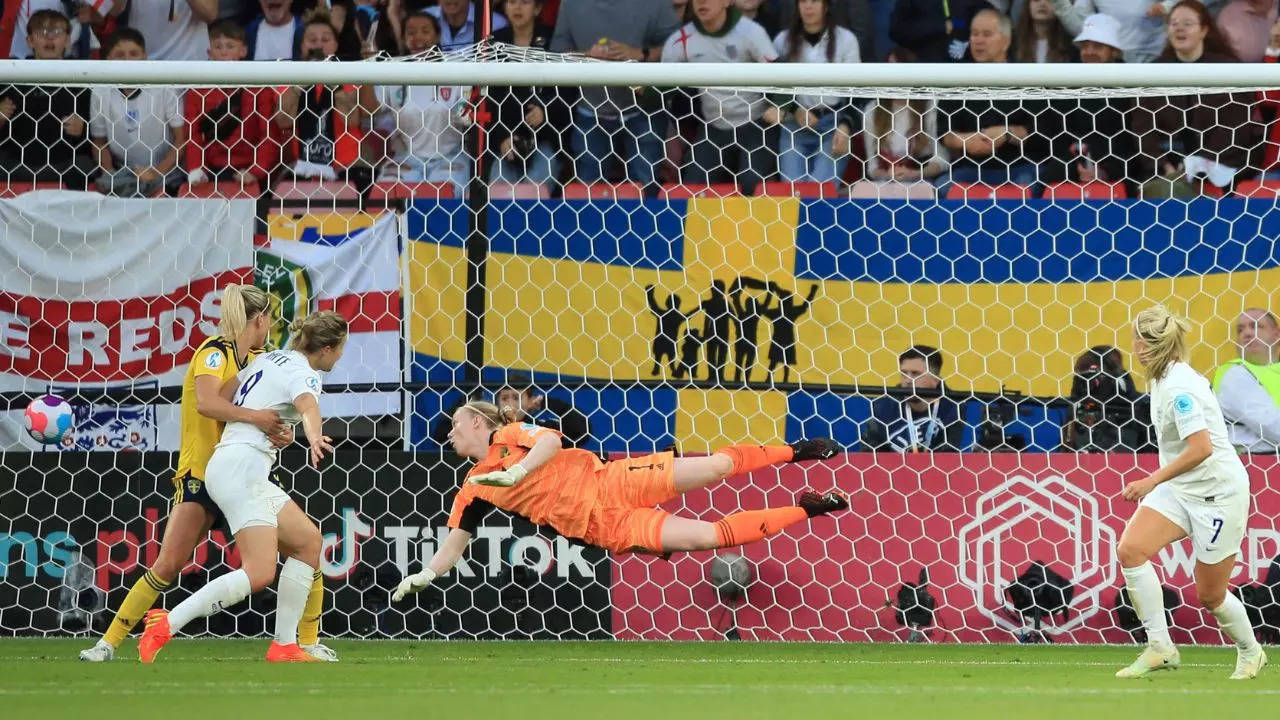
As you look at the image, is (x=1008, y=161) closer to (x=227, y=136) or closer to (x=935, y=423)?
(x=935, y=423)

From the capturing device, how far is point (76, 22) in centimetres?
1084

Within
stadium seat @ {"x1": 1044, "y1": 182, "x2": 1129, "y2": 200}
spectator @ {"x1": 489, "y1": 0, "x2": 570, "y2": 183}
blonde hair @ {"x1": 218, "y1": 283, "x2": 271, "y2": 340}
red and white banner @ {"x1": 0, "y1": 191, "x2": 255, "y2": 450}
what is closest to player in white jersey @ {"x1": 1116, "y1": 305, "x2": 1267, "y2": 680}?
stadium seat @ {"x1": 1044, "y1": 182, "x2": 1129, "y2": 200}

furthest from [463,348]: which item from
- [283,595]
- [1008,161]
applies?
[1008,161]

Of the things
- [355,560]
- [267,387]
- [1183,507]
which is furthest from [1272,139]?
[267,387]

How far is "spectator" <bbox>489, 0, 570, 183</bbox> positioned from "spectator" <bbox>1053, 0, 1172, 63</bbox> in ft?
11.0

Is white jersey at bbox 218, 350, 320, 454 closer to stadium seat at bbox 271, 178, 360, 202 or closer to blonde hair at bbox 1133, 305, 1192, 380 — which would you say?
stadium seat at bbox 271, 178, 360, 202

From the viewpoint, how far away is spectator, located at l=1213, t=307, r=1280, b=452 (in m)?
7.97

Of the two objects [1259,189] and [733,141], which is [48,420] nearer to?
[733,141]

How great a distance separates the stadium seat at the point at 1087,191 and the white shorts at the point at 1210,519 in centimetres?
281

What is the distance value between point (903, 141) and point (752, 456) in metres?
2.96

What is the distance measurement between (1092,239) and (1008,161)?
89cm

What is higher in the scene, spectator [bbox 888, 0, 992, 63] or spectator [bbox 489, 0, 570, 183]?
spectator [bbox 888, 0, 992, 63]

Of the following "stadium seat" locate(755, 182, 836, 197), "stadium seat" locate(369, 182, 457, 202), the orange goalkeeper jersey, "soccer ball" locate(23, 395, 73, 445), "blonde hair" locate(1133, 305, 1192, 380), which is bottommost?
the orange goalkeeper jersey

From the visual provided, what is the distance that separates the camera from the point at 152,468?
8023 mm
